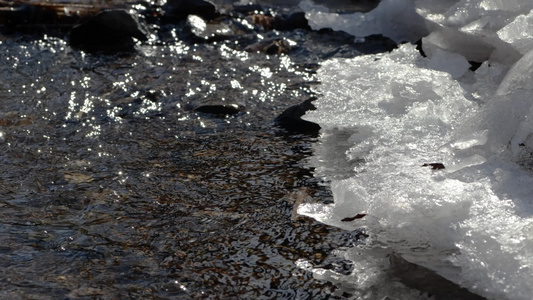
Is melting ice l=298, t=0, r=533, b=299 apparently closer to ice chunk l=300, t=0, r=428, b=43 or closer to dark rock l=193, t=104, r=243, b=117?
dark rock l=193, t=104, r=243, b=117

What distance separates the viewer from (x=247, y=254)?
276 cm

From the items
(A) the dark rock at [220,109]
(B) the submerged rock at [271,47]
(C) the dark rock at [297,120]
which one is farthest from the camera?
(B) the submerged rock at [271,47]

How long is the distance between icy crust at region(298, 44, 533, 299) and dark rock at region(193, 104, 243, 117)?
0.62 m

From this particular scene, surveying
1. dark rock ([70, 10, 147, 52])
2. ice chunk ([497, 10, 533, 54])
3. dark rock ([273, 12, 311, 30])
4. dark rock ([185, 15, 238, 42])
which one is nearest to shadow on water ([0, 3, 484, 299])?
dark rock ([70, 10, 147, 52])

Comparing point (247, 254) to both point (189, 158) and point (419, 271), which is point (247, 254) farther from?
point (189, 158)

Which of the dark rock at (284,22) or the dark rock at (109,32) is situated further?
the dark rock at (284,22)

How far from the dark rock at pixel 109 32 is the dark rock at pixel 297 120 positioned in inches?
86.6

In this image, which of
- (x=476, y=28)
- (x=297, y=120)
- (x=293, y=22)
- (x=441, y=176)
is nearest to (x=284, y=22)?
(x=293, y=22)

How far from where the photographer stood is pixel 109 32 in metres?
6.27

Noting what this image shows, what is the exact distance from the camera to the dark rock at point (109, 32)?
6125 millimetres

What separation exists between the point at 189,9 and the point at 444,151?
14.5 feet

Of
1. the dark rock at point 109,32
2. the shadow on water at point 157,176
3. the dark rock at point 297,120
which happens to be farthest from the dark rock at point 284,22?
the dark rock at point 297,120

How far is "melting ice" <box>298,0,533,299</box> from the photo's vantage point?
8.24 ft

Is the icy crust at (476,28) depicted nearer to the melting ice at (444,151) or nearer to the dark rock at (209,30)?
the melting ice at (444,151)
